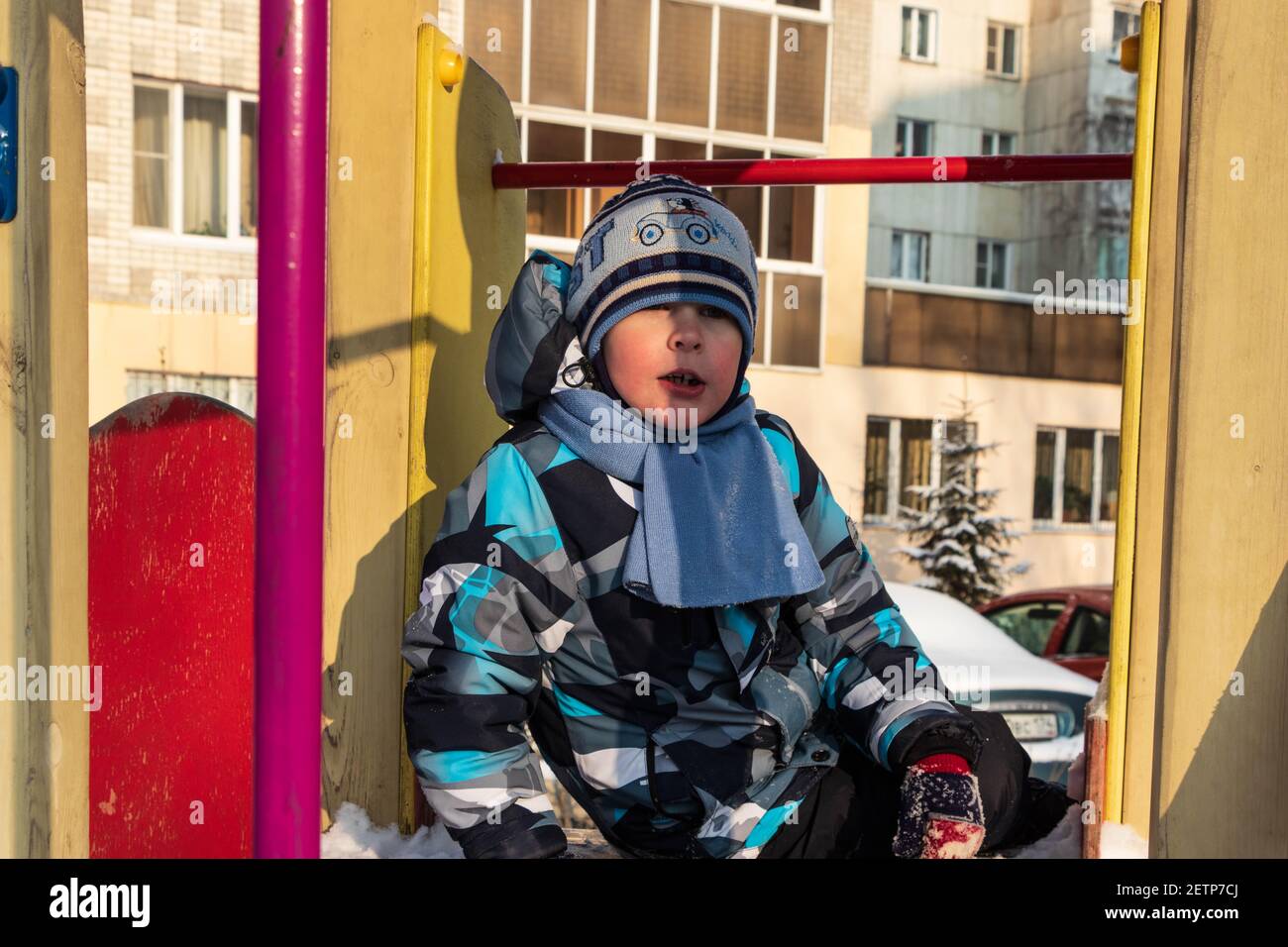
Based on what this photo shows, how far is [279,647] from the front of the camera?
1.00m

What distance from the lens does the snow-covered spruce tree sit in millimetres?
14172

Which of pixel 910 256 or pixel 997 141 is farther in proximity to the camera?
pixel 997 141

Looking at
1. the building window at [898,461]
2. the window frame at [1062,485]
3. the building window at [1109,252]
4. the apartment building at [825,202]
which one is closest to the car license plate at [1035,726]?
the apartment building at [825,202]

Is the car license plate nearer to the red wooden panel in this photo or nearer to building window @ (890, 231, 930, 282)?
the red wooden panel

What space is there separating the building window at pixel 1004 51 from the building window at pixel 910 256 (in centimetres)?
270

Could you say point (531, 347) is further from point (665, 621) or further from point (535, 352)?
point (665, 621)

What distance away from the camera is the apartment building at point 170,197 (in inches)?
490

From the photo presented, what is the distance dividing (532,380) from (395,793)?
2.44ft

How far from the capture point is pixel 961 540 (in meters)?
14.3

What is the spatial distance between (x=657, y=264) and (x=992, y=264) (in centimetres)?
1635

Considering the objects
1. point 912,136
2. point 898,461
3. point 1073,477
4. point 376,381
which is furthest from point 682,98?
point 376,381

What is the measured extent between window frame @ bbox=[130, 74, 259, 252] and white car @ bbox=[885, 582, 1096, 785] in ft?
32.4

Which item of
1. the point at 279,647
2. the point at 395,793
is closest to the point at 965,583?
the point at 395,793

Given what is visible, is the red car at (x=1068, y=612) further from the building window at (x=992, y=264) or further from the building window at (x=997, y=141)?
the building window at (x=997, y=141)
